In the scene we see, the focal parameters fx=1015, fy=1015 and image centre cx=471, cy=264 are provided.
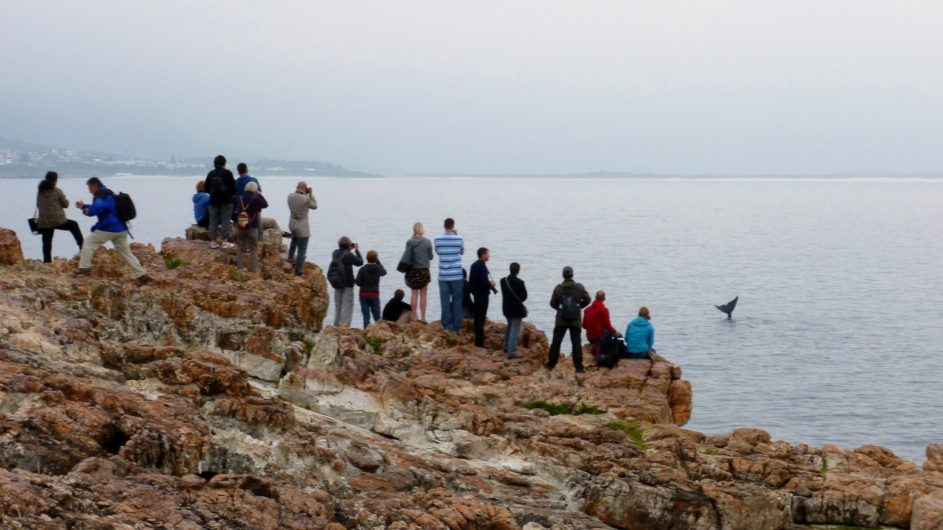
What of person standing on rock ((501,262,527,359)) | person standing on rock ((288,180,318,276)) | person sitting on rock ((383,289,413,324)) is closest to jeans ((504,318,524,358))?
person standing on rock ((501,262,527,359))

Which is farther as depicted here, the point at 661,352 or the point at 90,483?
the point at 661,352

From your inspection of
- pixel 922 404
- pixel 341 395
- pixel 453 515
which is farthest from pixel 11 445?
pixel 922 404

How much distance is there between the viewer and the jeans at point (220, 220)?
2588cm

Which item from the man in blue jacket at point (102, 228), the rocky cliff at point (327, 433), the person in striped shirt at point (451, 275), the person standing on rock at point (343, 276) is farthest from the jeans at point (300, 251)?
the man in blue jacket at point (102, 228)

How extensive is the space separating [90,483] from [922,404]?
36130mm

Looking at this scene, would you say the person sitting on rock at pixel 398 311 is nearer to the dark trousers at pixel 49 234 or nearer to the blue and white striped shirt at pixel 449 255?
the blue and white striped shirt at pixel 449 255

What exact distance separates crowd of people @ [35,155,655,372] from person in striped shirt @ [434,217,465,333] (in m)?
0.02

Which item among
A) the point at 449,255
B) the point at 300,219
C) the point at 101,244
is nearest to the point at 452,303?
the point at 449,255

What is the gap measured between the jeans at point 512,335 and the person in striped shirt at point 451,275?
1469 millimetres

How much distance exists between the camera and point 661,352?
49.8 metres

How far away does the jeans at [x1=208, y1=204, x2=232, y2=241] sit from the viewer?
84.9 feet

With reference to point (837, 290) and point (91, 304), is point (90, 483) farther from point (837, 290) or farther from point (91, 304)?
point (837, 290)

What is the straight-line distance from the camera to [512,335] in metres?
23.6

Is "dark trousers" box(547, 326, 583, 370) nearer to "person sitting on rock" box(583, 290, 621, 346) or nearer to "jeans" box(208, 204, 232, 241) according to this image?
"person sitting on rock" box(583, 290, 621, 346)
